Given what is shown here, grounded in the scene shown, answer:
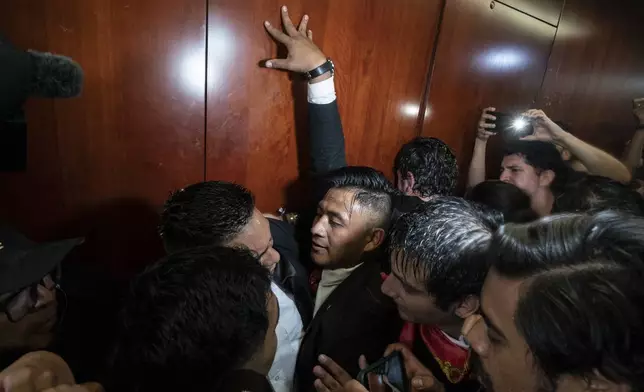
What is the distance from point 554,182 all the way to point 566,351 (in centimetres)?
171

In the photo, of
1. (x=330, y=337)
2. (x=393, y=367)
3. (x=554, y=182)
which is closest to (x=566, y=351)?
(x=393, y=367)

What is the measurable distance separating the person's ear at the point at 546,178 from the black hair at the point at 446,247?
1168mm

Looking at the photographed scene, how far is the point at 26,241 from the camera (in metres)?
1.09

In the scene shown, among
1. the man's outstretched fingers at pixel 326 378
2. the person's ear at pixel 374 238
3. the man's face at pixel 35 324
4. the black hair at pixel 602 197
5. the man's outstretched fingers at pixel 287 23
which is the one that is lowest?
the man's outstretched fingers at pixel 326 378

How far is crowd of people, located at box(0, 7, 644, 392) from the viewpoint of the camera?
0.55m

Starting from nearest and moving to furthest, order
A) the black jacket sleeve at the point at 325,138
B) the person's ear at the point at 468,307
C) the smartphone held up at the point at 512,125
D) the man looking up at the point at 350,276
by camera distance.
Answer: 1. the person's ear at the point at 468,307
2. the man looking up at the point at 350,276
3. the black jacket sleeve at the point at 325,138
4. the smartphone held up at the point at 512,125

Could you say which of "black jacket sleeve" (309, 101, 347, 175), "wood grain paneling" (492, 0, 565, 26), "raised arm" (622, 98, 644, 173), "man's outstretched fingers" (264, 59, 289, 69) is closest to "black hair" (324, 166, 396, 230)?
"black jacket sleeve" (309, 101, 347, 175)

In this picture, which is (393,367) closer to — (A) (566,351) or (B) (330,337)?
(B) (330,337)

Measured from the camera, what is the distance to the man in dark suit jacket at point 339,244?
1.14 m

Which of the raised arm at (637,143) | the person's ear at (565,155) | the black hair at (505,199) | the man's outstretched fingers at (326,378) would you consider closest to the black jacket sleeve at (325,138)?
the black hair at (505,199)

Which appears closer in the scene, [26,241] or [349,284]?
[26,241]

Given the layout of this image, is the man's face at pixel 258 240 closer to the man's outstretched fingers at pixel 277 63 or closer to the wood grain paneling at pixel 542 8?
the man's outstretched fingers at pixel 277 63

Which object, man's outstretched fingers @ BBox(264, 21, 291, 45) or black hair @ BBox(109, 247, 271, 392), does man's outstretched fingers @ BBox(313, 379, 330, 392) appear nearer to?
black hair @ BBox(109, 247, 271, 392)

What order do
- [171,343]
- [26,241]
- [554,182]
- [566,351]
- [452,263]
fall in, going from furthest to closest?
1. [554,182]
2. [26,241]
3. [452,263]
4. [171,343]
5. [566,351]
